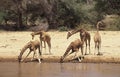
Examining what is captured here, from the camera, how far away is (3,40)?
22.0m

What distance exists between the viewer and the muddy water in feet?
47.6

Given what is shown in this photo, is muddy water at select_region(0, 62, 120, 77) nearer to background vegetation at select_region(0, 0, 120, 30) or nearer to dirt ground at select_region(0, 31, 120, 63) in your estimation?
dirt ground at select_region(0, 31, 120, 63)

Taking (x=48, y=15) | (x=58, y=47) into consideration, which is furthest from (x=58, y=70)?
(x=48, y=15)

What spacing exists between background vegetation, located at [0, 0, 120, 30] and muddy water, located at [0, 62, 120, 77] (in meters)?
11.2

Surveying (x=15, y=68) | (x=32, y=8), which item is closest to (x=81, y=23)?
(x=32, y=8)

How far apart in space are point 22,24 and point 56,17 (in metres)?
2.25

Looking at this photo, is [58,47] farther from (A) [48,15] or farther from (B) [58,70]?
(A) [48,15]

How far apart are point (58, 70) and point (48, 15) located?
553 inches

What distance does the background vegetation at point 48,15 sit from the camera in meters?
28.5

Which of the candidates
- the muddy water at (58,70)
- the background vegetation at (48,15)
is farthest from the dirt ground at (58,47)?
the background vegetation at (48,15)

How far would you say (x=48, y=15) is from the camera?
29.2 meters

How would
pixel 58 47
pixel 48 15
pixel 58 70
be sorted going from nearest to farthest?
pixel 58 70 → pixel 58 47 → pixel 48 15

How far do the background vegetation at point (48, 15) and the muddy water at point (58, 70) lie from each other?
11230 mm

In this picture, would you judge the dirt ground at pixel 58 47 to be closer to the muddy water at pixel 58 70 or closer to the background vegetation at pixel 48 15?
Answer: the muddy water at pixel 58 70
